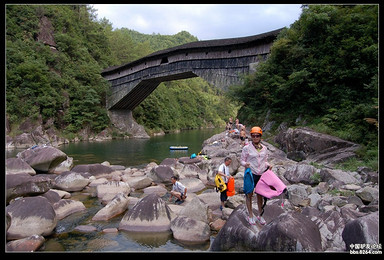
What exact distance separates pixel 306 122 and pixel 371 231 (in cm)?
821

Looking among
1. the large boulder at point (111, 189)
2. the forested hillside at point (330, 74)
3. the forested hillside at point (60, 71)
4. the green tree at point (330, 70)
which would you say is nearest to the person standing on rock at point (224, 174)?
the large boulder at point (111, 189)

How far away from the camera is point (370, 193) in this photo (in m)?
5.22

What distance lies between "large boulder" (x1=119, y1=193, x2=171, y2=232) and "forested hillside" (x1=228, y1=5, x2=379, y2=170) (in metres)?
5.82

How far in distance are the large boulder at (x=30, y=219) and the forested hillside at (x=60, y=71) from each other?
21295mm

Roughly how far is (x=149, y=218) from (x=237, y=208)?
1956mm

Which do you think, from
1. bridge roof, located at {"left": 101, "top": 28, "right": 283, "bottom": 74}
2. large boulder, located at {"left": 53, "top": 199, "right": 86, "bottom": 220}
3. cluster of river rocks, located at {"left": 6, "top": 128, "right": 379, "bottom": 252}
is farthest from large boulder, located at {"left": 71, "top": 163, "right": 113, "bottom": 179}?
bridge roof, located at {"left": 101, "top": 28, "right": 283, "bottom": 74}

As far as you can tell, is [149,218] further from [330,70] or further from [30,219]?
[330,70]

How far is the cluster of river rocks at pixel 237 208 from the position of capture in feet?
12.4

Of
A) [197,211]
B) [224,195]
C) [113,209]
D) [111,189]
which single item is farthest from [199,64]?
[197,211]

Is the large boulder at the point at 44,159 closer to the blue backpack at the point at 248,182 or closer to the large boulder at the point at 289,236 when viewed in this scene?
the blue backpack at the point at 248,182

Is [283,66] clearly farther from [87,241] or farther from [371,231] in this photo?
[87,241]

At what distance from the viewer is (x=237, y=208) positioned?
14.8 feet

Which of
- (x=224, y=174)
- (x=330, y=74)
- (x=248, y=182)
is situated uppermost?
(x=330, y=74)

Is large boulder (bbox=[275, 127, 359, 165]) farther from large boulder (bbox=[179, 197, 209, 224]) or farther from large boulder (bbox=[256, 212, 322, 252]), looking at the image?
large boulder (bbox=[256, 212, 322, 252])
